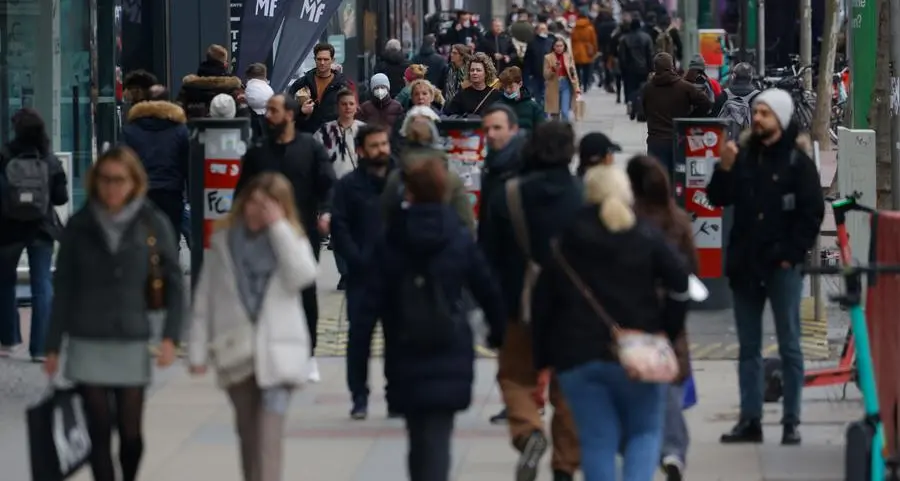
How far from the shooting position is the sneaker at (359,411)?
10.7 meters

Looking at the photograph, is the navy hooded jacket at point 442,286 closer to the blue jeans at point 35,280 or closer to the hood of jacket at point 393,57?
the blue jeans at point 35,280

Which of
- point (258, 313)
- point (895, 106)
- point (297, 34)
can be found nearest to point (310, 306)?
point (258, 313)

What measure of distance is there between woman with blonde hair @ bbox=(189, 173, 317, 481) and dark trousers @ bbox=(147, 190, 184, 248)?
247 inches

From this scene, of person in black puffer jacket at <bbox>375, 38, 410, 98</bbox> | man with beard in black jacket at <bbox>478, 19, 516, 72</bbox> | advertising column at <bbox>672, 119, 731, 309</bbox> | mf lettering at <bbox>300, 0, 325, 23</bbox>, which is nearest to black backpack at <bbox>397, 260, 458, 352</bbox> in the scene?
advertising column at <bbox>672, 119, 731, 309</bbox>

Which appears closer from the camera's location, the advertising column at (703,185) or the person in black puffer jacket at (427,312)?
the person in black puffer jacket at (427,312)

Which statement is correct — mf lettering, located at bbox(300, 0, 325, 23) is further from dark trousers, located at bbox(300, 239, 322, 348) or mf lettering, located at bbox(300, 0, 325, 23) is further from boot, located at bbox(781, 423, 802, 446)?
boot, located at bbox(781, 423, 802, 446)

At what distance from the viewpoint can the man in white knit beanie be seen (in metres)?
9.63

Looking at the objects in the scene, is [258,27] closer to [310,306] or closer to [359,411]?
[310,306]

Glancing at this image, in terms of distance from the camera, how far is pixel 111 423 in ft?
26.6

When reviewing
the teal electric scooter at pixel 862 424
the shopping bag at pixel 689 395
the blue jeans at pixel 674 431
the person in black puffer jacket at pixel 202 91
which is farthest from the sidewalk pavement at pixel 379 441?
the person in black puffer jacket at pixel 202 91

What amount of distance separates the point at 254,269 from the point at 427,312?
2.47ft

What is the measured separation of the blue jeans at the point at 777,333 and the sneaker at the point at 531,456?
1.47 m

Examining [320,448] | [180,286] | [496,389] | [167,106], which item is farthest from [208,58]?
[180,286]

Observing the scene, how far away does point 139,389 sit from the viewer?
7.98m
